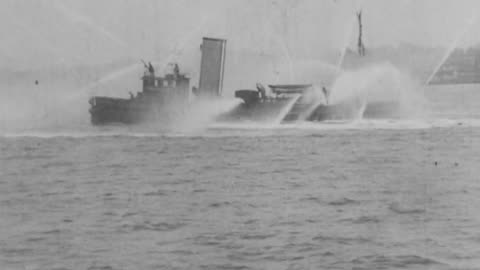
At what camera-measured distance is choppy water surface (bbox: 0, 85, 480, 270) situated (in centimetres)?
2073

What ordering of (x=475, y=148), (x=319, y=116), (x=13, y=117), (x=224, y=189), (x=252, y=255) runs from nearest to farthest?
(x=252, y=255) < (x=224, y=189) < (x=475, y=148) < (x=319, y=116) < (x=13, y=117)

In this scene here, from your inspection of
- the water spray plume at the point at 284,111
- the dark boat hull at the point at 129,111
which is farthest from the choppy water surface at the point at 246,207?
the dark boat hull at the point at 129,111

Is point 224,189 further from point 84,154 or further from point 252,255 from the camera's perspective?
point 84,154

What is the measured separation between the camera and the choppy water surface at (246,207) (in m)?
20.7

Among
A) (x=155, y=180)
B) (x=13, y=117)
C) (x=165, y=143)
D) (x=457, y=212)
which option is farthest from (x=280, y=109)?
(x=457, y=212)

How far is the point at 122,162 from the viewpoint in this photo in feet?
157

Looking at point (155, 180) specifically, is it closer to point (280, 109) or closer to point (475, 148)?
point (475, 148)

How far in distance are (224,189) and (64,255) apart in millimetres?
13694

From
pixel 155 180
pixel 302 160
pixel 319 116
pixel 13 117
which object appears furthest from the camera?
pixel 13 117

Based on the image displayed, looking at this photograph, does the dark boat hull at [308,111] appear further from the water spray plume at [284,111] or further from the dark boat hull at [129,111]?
the dark boat hull at [129,111]

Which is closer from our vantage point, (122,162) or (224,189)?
(224,189)

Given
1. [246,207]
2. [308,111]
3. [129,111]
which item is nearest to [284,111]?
[308,111]

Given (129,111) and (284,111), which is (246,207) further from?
(129,111)

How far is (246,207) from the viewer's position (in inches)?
1113
